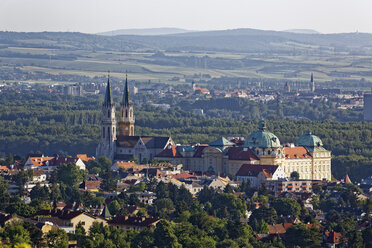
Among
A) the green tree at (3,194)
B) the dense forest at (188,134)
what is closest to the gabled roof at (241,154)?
the dense forest at (188,134)

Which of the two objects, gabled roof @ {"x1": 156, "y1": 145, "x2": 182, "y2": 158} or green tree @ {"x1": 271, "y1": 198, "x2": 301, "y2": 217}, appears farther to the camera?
gabled roof @ {"x1": 156, "y1": 145, "x2": 182, "y2": 158}

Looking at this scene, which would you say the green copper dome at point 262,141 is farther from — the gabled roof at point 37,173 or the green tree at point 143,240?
the green tree at point 143,240

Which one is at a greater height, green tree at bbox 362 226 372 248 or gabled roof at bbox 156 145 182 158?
green tree at bbox 362 226 372 248

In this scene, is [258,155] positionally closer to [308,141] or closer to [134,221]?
[308,141]

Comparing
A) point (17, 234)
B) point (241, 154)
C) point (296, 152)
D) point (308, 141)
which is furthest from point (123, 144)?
point (17, 234)

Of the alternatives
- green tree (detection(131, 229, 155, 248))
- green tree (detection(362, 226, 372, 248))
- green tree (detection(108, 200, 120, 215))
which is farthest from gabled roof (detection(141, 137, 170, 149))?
green tree (detection(131, 229, 155, 248))

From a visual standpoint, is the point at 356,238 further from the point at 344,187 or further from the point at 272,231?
the point at 344,187

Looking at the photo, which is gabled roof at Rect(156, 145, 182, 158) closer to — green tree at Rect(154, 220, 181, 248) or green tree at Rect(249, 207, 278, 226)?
green tree at Rect(249, 207, 278, 226)
